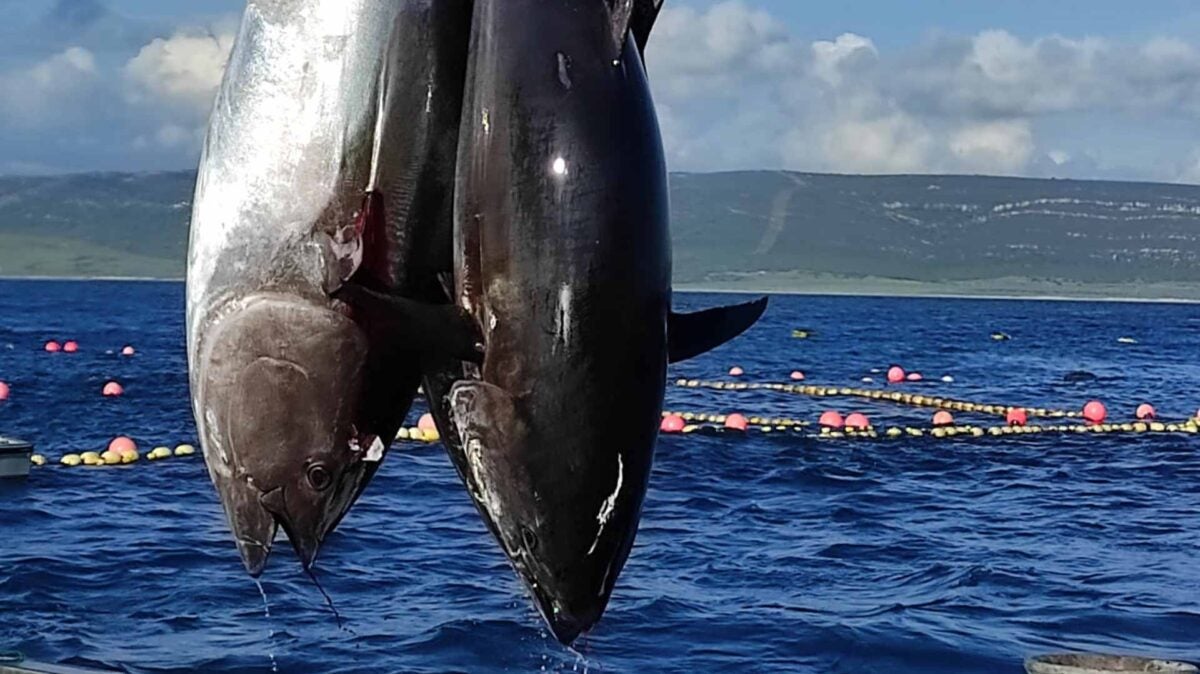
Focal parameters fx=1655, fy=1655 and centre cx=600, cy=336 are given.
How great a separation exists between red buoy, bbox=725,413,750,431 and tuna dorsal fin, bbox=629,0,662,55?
114 feet

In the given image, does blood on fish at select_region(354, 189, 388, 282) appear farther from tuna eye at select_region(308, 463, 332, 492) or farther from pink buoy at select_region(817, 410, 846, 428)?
pink buoy at select_region(817, 410, 846, 428)

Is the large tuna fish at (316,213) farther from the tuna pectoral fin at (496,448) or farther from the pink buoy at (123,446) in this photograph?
the pink buoy at (123,446)

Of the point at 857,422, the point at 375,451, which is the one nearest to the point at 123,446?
the point at 857,422

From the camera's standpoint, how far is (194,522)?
25.5 metres

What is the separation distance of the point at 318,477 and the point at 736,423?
35.3 m

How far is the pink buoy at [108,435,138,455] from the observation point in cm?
3300

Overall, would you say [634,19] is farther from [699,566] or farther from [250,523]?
[699,566]

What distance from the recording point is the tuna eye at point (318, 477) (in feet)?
11.8

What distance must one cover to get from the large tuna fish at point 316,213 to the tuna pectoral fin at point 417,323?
7 cm

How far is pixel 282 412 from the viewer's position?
3.55 meters

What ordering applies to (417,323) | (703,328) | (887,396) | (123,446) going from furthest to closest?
1. (887,396)
2. (123,446)
3. (703,328)
4. (417,323)

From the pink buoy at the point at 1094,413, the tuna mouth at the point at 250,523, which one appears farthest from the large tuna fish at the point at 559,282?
the pink buoy at the point at 1094,413

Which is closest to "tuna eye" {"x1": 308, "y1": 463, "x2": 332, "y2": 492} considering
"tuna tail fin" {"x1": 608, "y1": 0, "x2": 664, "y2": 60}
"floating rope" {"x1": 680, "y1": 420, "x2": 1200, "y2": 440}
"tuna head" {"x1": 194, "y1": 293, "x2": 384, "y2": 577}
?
"tuna head" {"x1": 194, "y1": 293, "x2": 384, "y2": 577}

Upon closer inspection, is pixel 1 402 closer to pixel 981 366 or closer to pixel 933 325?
pixel 981 366
